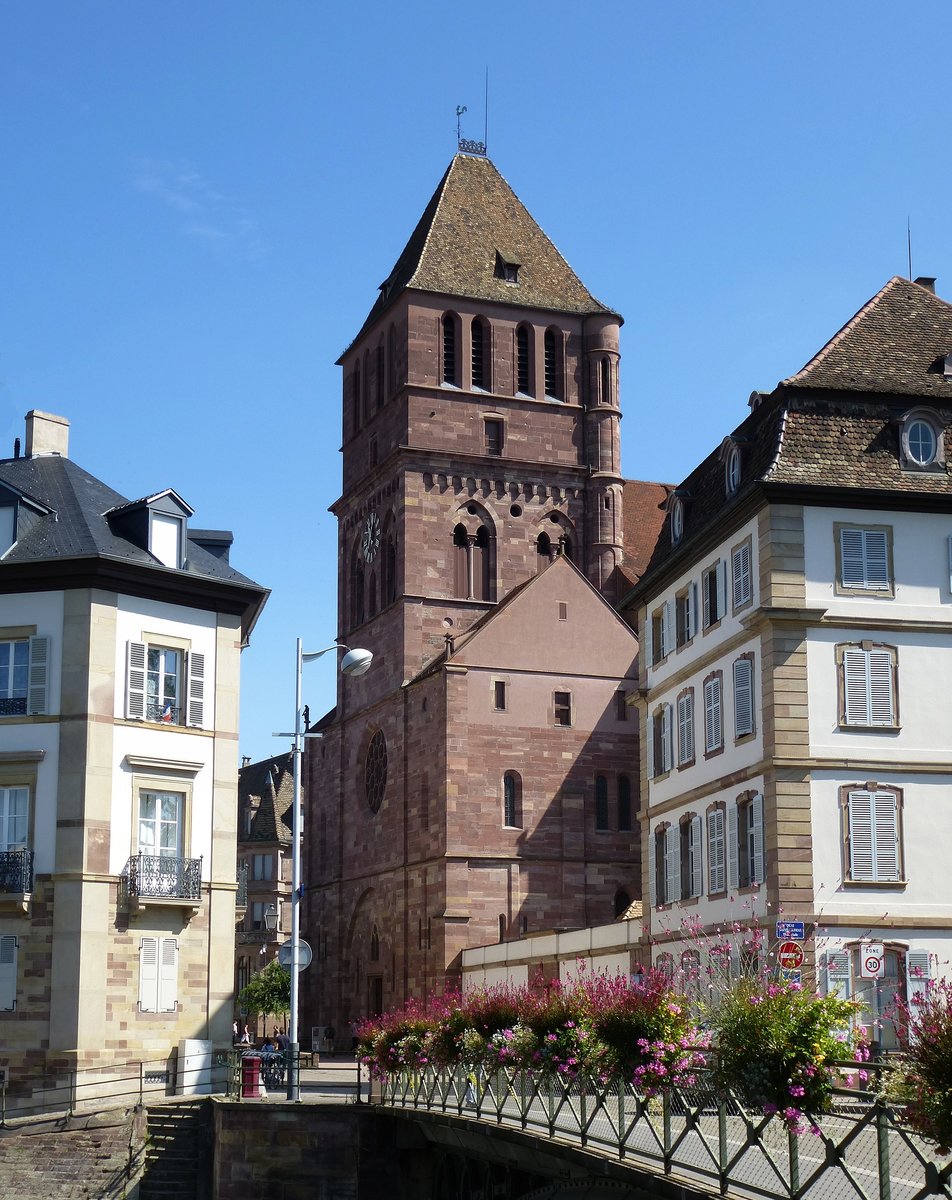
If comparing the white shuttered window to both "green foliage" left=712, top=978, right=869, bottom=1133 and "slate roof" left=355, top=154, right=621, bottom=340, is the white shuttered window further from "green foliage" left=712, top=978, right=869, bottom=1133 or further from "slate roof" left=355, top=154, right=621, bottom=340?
"slate roof" left=355, top=154, right=621, bottom=340

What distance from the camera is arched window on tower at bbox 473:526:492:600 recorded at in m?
70.6

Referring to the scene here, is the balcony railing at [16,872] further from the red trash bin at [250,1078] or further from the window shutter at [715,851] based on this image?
the window shutter at [715,851]

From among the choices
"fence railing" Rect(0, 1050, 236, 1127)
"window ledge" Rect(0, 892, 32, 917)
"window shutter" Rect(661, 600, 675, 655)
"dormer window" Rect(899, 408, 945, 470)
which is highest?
"dormer window" Rect(899, 408, 945, 470)

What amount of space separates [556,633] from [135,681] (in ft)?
85.6

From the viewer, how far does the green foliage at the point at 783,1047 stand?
56.9 feet

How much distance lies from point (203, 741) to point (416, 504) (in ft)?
95.8

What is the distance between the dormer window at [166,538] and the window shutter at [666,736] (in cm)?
1146

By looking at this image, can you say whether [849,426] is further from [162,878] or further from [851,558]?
[162,878]

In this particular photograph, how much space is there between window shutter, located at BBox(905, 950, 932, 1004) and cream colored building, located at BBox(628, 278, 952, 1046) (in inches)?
1.4

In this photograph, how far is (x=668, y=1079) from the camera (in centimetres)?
2081

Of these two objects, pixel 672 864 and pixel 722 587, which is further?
pixel 672 864

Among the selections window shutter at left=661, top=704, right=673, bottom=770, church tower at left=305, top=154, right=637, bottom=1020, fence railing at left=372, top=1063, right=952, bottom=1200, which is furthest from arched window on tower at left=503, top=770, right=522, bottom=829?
fence railing at left=372, top=1063, right=952, bottom=1200

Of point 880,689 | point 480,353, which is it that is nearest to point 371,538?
point 480,353

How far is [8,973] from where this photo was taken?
129ft
